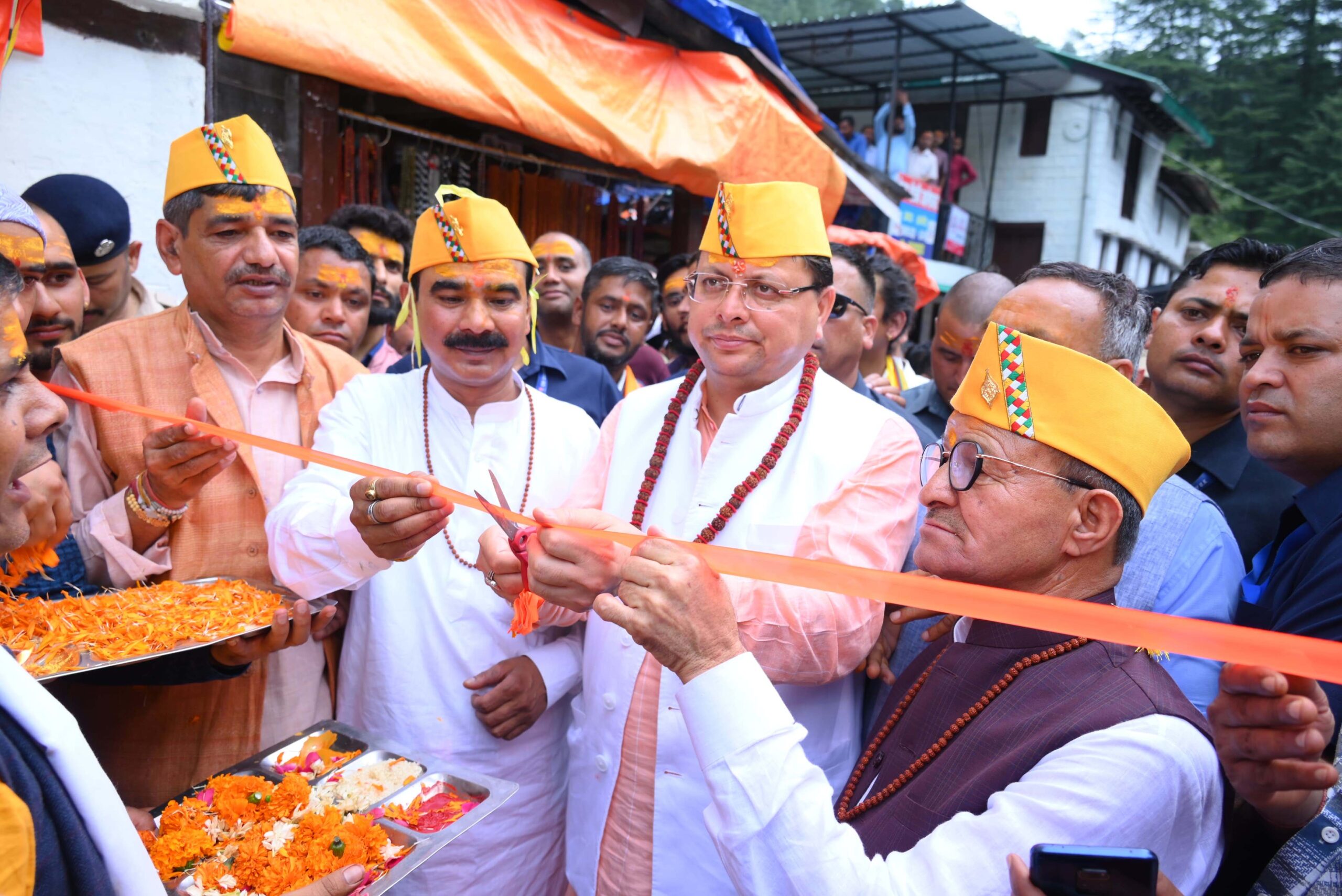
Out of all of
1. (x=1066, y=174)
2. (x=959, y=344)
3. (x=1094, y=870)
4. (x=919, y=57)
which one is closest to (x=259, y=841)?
(x=1094, y=870)

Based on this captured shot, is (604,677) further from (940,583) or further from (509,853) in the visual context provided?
(940,583)

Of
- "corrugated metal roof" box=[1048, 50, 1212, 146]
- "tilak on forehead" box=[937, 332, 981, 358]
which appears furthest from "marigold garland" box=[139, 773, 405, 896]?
"corrugated metal roof" box=[1048, 50, 1212, 146]

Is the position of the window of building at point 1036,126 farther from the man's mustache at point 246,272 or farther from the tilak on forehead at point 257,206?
the man's mustache at point 246,272

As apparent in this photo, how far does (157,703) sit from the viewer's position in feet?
9.33

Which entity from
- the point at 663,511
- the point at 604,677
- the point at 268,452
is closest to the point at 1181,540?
the point at 663,511

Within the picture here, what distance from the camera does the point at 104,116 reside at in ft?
16.2

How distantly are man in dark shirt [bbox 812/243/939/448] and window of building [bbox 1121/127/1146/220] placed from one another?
73.4 feet

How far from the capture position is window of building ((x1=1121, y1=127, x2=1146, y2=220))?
23.2 meters

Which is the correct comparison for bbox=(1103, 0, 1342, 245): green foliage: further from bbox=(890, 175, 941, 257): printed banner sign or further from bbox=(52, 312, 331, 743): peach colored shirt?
bbox=(52, 312, 331, 743): peach colored shirt

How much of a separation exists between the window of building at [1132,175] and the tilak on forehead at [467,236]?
2433 cm

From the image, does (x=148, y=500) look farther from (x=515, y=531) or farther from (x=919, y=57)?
(x=919, y=57)

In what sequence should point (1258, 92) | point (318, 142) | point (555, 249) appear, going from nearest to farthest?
point (318, 142)
point (555, 249)
point (1258, 92)

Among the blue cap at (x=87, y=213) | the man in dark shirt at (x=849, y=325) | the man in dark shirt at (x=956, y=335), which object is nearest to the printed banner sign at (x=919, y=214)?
the man in dark shirt at (x=956, y=335)

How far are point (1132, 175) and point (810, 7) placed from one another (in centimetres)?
1268
